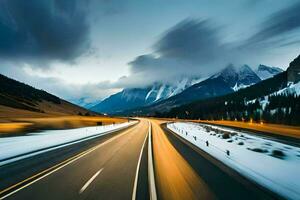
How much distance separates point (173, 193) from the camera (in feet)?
24.9

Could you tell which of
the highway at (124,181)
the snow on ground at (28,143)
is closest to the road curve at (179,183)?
the highway at (124,181)

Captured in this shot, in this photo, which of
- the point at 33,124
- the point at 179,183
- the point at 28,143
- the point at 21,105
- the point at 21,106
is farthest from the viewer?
the point at 21,105

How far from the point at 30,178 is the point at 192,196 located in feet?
20.2

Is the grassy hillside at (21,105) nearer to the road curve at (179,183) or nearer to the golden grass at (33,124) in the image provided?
the golden grass at (33,124)

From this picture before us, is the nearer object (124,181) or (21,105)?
(124,181)

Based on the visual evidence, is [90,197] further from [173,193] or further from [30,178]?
A: [30,178]

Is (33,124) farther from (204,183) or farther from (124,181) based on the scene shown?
(204,183)

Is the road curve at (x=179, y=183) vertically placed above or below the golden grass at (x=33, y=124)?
below

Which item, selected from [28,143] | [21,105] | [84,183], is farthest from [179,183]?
[21,105]

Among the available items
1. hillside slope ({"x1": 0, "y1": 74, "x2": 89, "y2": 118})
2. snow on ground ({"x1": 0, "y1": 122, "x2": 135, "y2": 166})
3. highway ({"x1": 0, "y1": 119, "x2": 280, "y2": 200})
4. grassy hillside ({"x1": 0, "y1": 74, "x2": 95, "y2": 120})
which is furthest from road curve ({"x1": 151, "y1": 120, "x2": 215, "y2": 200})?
grassy hillside ({"x1": 0, "y1": 74, "x2": 95, "y2": 120})

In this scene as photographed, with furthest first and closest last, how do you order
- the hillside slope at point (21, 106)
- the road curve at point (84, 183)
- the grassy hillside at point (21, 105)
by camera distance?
the grassy hillside at point (21, 105), the hillside slope at point (21, 106), the road curve at point (84, 183)

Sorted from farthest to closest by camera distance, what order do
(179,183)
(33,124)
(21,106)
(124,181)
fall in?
1. (21,106)
2. (33,124)
3. (124,181)
4. (179,183)

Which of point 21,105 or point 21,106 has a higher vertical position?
point 21,105

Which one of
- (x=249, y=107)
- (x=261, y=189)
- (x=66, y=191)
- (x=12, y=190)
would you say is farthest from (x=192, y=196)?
(x=249, y=107)
